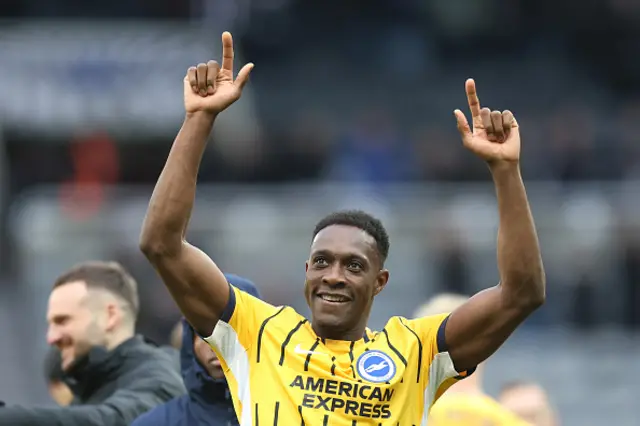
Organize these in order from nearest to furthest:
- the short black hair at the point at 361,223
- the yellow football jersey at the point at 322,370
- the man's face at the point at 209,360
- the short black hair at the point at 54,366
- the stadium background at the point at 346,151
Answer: the yellow football jersey at the point at 322,370 < the short black hair at the point at 361,223 < the man's face at the point at 209,360 < the short black hair at the point at 54,366 < the stadium background at the point at 346,151

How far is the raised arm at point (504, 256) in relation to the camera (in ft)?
14.0

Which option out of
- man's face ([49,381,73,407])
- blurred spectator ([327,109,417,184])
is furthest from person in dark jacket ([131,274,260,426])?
blurred spectator ([327,109,417,184])

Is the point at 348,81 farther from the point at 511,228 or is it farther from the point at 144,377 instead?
the point at 511,228

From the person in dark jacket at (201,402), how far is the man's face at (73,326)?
93 centimetres

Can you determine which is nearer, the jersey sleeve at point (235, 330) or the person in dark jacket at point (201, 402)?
the jersey sleeve at point (235, 330)

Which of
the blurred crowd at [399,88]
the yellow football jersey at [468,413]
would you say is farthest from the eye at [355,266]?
the blurred crowd at [399,88]

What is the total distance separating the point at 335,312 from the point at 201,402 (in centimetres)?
111

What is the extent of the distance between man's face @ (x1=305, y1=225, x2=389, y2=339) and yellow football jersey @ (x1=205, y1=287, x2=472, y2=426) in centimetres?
9

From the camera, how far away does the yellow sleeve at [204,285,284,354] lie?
438cm

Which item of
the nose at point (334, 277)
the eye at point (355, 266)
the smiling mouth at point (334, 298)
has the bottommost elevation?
the smiling mouth at point (334, 298)

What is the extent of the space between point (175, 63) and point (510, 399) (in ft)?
37.4

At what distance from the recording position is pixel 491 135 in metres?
4.35

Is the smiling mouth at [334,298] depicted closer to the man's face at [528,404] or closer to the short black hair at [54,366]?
the short black hair at [54,366]

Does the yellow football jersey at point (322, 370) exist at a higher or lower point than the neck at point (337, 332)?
lower
